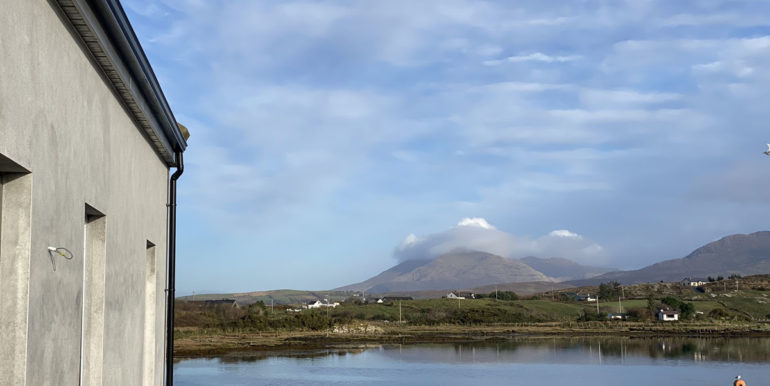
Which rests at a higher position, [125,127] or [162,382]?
[125,127]

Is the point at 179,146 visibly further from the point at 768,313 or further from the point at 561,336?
the point at 768,313

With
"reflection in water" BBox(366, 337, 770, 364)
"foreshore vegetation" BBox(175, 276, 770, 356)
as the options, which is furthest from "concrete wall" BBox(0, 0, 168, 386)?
"foreshore vegetation" BBox(175, 276, 770, 356)

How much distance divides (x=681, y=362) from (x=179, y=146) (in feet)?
118

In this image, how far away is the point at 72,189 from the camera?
5.11 metres

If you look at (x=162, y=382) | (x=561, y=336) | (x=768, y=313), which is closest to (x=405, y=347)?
(x=561, y=336)

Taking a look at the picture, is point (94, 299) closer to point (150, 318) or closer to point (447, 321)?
point (150, 318)

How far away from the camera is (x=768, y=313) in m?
88.6

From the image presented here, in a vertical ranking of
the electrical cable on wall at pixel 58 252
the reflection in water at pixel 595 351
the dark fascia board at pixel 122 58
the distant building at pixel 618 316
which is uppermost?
the dark fascia board at pixel 122 58

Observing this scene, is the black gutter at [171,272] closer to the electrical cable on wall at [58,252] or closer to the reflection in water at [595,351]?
the electrical cable on wall at [58,252]

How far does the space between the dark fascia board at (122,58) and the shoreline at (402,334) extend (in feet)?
113

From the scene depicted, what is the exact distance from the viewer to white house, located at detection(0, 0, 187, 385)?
4105 millimetres

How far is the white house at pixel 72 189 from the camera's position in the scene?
411cm

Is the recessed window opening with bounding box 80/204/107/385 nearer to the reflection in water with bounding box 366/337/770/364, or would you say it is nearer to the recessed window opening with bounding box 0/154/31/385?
the recessed window opening with bounding box 0/154/31/385

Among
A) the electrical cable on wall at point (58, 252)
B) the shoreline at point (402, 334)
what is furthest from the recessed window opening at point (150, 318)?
the shoreline at point (402, 334)
